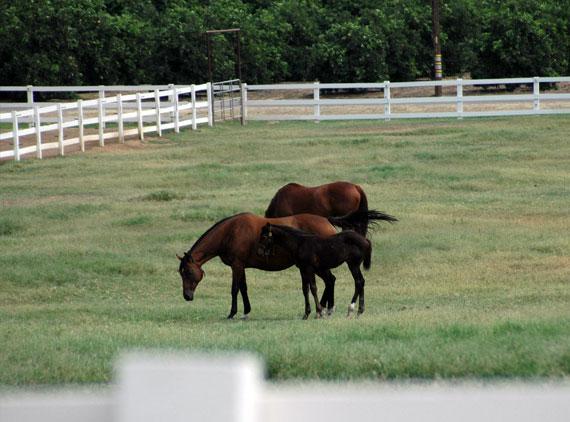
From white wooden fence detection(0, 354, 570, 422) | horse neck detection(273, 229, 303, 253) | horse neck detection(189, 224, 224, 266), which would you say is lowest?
horse neck detection(189, 224, 224, 266)

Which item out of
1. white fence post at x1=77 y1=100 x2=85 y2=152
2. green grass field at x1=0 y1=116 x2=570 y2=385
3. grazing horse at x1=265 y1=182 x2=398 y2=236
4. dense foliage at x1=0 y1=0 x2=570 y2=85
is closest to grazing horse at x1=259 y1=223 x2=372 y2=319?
green grass field at x1=0 y1=116 x2=570 y2=385

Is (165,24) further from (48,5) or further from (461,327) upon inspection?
(461,327)

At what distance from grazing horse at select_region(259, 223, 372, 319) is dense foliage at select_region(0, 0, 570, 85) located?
112 feet

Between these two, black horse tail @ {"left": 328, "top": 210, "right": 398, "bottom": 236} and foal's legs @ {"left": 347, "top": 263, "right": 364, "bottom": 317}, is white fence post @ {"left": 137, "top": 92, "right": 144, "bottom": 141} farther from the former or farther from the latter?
foal's legs @ {"left": 347, "top": 263, "right": 364, "bottom": 317}

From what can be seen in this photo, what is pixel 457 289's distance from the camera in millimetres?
14266

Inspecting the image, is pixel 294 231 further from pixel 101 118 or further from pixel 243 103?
pixel 243 103

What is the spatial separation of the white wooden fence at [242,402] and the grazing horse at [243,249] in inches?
376

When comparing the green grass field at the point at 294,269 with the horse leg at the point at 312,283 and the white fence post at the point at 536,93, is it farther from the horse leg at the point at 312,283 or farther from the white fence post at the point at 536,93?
the white fence post at the point at 536,93

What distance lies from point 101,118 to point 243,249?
19486 mm

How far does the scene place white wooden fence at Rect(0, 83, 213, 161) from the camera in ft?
95.1

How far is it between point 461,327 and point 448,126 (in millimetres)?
26789

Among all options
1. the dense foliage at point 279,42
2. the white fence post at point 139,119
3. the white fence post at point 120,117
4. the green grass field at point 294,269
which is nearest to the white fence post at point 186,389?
the green grass field at point 294,269

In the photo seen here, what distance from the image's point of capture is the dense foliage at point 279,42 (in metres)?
45.0

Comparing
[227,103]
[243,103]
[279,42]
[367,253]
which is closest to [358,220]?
[367,253]
